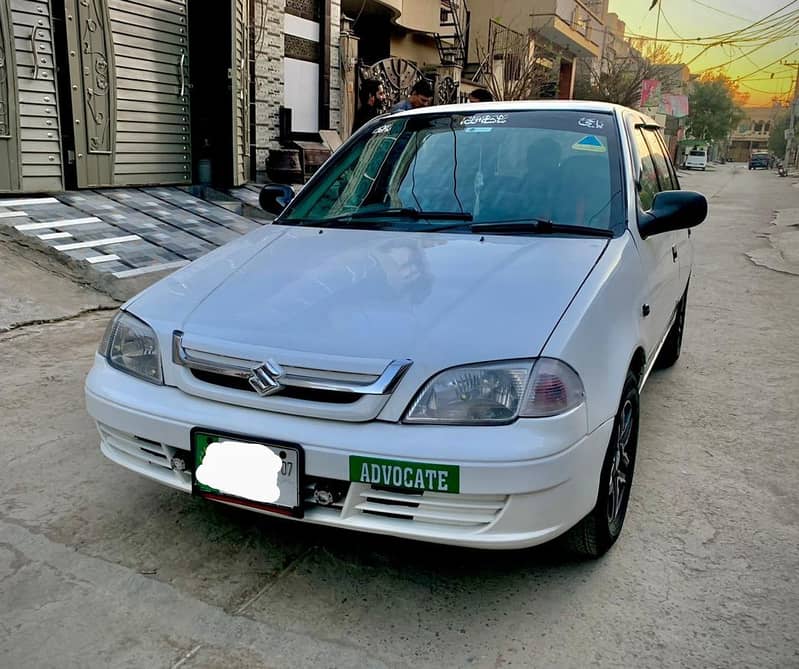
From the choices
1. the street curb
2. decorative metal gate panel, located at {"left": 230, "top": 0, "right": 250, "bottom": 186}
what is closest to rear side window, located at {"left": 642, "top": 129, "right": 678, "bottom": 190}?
the street curb

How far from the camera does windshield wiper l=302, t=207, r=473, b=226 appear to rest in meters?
3.05

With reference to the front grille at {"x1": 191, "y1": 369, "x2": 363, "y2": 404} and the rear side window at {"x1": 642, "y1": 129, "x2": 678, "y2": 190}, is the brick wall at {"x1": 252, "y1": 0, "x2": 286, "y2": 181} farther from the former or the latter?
the front grille at {"x1": 191, "y1": 369, "x2": 363, "y2": 404}

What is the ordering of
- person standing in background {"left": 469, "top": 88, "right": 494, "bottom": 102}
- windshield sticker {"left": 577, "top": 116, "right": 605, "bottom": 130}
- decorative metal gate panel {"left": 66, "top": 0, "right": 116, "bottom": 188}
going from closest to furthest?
windshield sticker {"left": 577, "top": 116, "right": 605, "bottom": 130} → decorative metal gate panel {"left": 66, "top": 0, "right": 116, "bottom": 188} → person standing in background {"left": 469, "top": 88, "right": 494, "bottom": 102}

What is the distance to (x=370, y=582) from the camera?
236 cm

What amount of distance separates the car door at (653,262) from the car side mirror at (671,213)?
0.19 ft

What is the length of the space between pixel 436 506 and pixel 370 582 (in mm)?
503

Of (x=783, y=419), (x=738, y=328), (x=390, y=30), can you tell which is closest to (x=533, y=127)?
(x=783, y=419)

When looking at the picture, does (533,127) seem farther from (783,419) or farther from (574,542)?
(783,419)

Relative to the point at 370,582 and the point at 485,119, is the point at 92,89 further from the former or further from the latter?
the point at 370,582

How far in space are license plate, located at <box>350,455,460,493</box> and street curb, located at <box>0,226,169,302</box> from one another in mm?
4596

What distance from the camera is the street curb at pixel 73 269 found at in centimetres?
609

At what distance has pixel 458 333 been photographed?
2131mm

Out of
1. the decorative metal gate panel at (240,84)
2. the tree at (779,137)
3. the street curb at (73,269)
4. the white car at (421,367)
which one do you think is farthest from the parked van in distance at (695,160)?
the white car at (421,367)

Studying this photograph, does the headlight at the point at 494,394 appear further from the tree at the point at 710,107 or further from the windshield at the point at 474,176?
the tree at the point at 710,107
